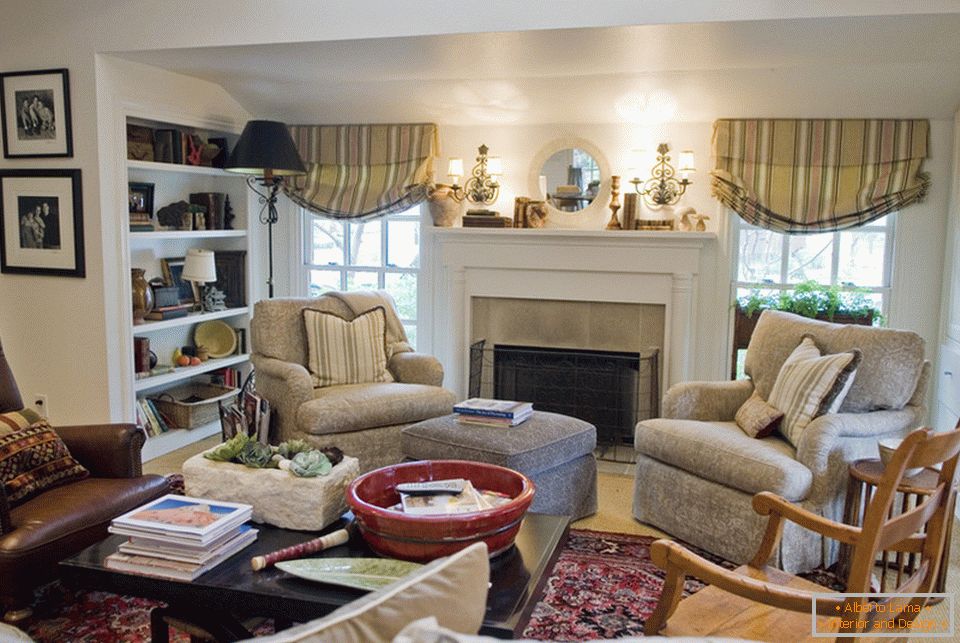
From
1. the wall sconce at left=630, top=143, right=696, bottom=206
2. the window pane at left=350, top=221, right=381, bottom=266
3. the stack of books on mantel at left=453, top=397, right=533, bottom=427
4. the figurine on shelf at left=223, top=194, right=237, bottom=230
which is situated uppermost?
the wall sconce at left=630, top=143, right=696, bottom=206

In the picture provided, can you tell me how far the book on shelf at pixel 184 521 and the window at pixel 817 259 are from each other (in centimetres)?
349

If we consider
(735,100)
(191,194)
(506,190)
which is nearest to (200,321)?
(191,194)

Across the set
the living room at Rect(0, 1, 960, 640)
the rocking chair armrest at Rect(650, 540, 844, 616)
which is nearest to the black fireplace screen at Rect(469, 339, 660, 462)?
the living room at Rect(0, 1, 960, 640)

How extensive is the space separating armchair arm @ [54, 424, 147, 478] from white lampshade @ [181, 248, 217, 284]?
1.94 metres

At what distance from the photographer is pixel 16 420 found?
2.96 m

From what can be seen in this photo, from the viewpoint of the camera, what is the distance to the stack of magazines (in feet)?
6.66

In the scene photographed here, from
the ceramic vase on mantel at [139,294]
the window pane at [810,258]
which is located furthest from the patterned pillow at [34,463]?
the window pane at [810,258]

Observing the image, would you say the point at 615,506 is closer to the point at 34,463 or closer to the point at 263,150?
the point at 34,463

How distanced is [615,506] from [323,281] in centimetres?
269

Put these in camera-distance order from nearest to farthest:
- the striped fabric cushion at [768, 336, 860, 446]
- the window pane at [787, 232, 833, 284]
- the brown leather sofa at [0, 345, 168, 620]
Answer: the brown leather sofa at [0, 345, 168, 620] < the striped fabric cushion at [768, 336, 860, 446] < the window pane at [787, 232, 833, 284]

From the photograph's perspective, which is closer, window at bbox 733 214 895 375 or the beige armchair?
the beige armchair

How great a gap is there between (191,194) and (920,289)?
4.25 m

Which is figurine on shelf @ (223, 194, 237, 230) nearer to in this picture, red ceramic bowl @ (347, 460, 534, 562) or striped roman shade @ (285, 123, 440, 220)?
striped roman shade @ (285, 123, 440, 220)

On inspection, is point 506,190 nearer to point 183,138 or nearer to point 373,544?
point 183,138
